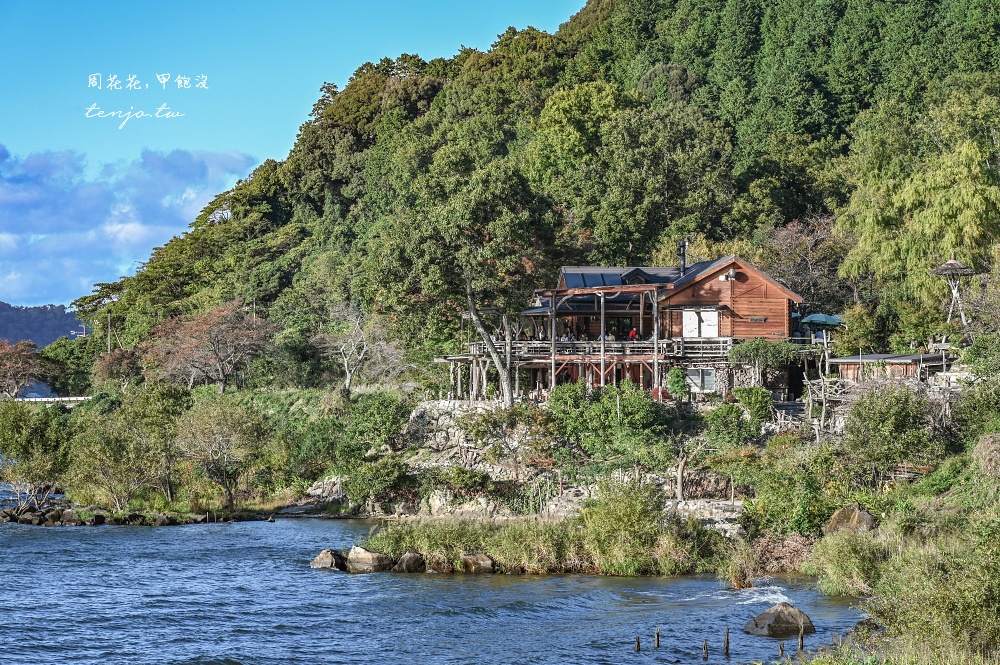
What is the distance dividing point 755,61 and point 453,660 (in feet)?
293

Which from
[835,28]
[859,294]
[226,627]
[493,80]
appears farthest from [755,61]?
[226,627]

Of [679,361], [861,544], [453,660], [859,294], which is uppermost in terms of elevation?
[859,294]

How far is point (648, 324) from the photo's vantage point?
57.2 meters

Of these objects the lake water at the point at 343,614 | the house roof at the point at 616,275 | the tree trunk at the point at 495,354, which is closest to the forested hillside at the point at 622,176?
the tree trunk at the point at 495,354

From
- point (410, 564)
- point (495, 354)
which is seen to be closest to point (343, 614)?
point (410, 564)

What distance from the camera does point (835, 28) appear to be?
9906cm

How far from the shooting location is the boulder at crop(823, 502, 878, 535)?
105ft

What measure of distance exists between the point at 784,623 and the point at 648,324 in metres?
33.5

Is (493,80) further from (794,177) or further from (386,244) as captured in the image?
(386,244)

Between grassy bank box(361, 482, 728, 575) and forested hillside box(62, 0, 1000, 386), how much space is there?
1780cm

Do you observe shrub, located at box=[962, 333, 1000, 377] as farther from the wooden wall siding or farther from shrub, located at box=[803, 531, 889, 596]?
the wooden wall siding

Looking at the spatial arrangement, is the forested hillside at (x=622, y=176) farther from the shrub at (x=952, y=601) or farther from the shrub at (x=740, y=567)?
the shrub at (x=952, y=601)

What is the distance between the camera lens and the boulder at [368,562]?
3444cm

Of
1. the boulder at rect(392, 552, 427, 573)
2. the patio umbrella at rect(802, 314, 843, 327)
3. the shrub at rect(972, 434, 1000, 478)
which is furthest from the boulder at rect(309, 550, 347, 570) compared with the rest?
the patio umbrella at rect(802, 314, 843, 327)
